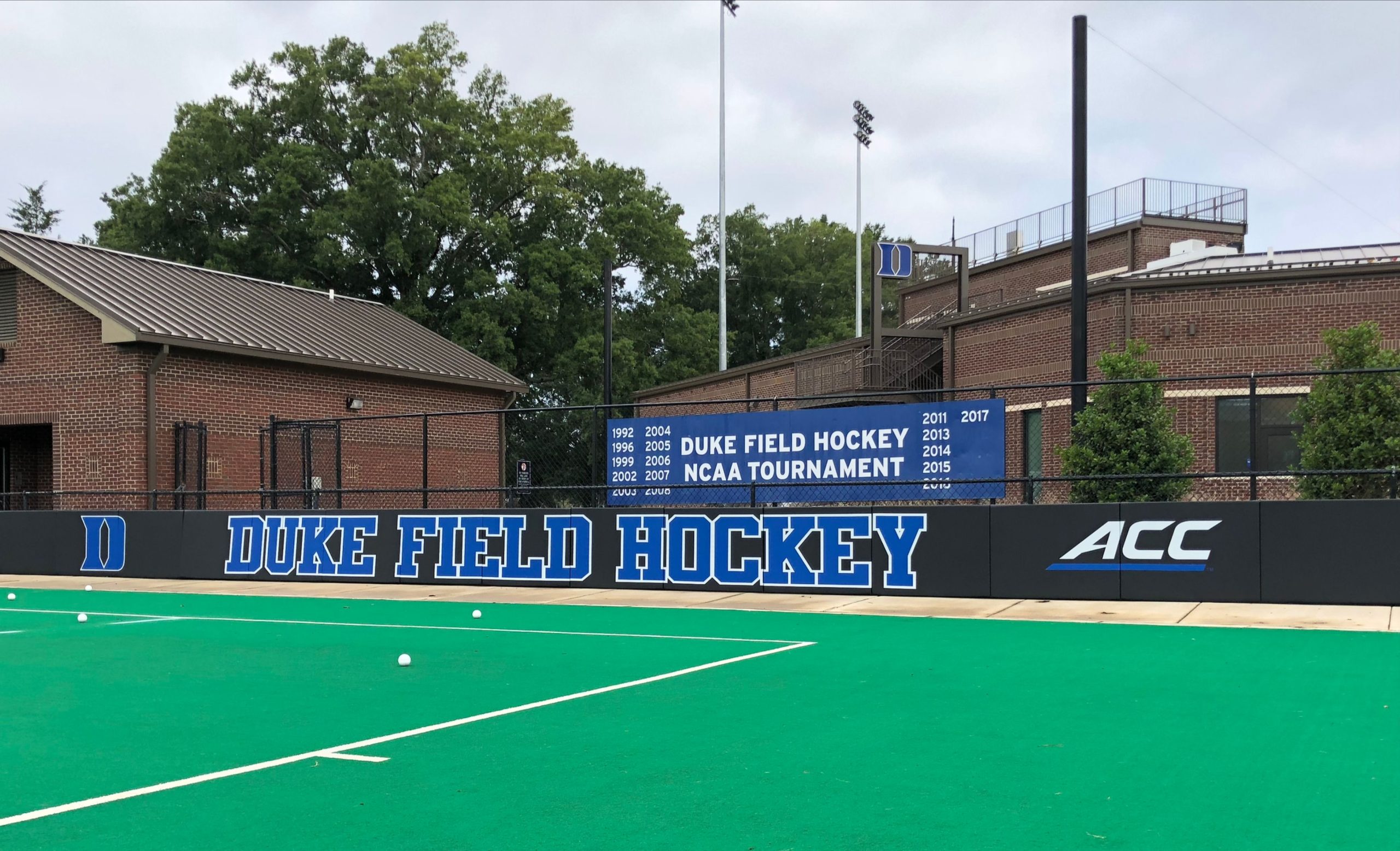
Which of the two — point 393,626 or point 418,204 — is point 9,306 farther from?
point 418,204

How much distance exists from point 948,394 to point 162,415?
20394 millimetres

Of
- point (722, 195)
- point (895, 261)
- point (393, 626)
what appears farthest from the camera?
point (722, 195)

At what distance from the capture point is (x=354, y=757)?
7008 millimetres

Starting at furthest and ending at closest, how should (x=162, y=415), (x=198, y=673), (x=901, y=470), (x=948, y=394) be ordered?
(x=948, y=394)
(x=162, y=415)
(x=901, y=470)
(x=198, y=673)

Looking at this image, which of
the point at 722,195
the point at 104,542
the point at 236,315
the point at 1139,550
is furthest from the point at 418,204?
the point at 1139,550

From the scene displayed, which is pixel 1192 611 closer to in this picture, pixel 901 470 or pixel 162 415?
pixel 901 470

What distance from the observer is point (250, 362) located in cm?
2577

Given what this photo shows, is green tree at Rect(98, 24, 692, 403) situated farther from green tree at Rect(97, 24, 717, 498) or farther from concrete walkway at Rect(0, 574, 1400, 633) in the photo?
concrete walkway at Rect(0, 574, 1400, 633)

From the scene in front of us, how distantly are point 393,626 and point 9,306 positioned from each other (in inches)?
639

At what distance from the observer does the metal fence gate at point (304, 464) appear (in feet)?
71.9

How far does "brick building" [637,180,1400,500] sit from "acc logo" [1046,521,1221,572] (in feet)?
17.4

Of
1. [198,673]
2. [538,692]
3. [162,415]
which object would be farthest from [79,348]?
[538,692]

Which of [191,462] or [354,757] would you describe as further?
[191,462]

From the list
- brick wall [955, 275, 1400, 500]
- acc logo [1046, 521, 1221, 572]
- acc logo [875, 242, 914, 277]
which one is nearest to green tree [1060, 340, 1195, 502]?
A: acc logo [1046, 521, 1221, 572]
